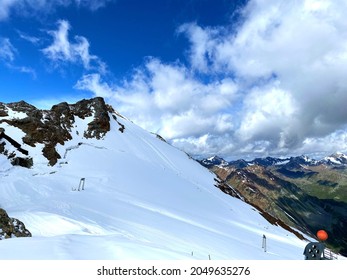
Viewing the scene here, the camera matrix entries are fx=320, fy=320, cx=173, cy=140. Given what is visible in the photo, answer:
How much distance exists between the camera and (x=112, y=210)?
29.2 metres

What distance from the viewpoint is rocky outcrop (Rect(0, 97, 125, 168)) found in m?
47.7

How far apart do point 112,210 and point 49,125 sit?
35457mm

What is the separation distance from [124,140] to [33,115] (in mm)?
22706

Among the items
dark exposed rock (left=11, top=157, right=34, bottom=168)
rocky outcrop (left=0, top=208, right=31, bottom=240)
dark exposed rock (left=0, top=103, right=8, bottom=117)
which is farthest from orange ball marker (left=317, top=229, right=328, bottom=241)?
dark exposed rock (left=0, top=103, right=8, bottom=117)

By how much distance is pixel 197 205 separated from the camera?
5019cm

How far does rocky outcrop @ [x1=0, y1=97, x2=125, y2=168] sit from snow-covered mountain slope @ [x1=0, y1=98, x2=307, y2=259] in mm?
1067

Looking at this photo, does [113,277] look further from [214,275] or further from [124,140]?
[124,140]

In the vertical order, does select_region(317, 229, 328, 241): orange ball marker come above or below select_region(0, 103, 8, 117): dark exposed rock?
below

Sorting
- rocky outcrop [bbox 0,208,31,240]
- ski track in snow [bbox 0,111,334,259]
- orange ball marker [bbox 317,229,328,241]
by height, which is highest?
ski track in snow [bbox 0,111,334,259]

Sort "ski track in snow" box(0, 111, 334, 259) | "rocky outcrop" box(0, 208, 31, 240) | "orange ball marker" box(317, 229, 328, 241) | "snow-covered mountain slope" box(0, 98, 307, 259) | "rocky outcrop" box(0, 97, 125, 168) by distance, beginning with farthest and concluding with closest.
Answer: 1. "rocky outcrop" box(0, 97, 125, 168)
2. "rocky outcrop" box(0, 208, 31, 240)
3. "snow-covered mountain slope" box(0, 98, 307, 259)
4. "ski track in snow" box(0, 111, 334, 259)
5. "orange ball marker" box(317, 229, 328, 241)

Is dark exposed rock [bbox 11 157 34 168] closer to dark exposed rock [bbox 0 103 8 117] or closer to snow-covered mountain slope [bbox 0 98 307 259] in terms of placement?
snow-covered mountain slope [bbox 0 98 307 259]

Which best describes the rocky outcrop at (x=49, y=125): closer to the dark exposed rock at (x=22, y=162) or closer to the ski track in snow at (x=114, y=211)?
the dark exposed rock at (x=22, y=162)

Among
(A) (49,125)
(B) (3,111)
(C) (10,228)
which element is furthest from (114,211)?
(B) (3,111)

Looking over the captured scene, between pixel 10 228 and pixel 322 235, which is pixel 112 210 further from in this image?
pixel 322 235
